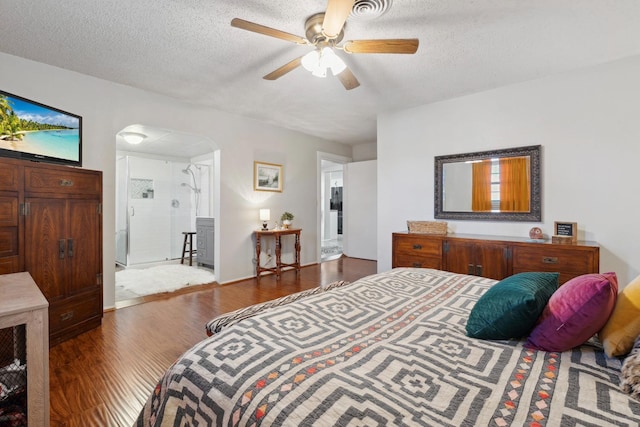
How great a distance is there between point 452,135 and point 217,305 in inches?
141

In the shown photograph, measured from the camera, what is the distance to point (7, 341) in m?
1.58

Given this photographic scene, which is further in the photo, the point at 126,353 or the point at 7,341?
the point at 126,353

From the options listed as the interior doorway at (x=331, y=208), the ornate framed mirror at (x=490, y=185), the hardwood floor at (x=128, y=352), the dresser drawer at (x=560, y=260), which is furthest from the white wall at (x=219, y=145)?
the dresser drawer at (x=560, y=260)

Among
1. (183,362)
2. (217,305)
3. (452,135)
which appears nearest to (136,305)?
(217,305)

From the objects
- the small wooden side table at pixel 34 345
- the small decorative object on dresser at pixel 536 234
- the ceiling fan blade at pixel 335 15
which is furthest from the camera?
the small decorative object on dresser at pixel 536 234

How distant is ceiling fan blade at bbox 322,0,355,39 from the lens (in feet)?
5.16

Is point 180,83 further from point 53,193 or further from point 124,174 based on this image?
point 124,174

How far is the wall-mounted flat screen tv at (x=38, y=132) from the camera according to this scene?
2227mm

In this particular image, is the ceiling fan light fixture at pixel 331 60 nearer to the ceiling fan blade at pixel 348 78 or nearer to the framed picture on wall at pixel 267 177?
the ceiling fan blade at pixel 348 78

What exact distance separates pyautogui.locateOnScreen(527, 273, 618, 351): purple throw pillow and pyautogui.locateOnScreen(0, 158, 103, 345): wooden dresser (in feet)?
10.6

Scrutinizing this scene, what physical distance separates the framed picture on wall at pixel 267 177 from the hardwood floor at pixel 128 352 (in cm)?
168

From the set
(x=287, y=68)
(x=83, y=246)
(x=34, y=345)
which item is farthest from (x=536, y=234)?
(x=83, y=246)

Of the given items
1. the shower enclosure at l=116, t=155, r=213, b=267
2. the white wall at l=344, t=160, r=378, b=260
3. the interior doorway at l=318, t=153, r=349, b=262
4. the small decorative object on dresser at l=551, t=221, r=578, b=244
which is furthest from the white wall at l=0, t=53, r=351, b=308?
the small decorative object on dresser at l=551, t=221, r=578, b=244

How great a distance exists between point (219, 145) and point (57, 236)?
2.25 meters
